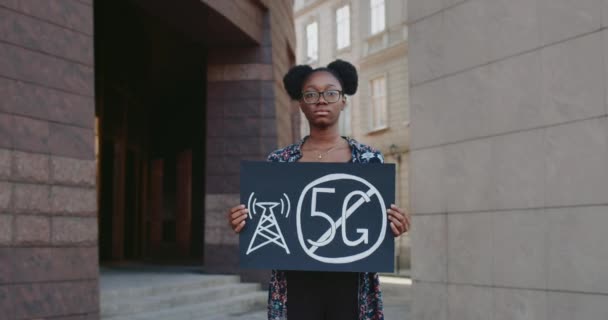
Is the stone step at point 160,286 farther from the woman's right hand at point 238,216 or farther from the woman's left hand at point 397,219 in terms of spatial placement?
the woman's left hand at point 397,219

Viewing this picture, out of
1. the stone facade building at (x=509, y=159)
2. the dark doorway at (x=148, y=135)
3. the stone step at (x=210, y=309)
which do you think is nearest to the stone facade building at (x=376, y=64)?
the dark doorway at (x=148, y=135)

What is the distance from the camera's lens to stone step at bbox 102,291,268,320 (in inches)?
299

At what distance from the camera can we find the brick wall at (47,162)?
18.1 feet

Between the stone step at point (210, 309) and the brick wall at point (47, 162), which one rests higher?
the brick wall at point (47, 162)

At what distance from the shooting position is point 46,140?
19.2 ft

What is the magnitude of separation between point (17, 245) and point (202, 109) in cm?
1008

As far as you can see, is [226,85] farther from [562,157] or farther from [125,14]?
[562,157]

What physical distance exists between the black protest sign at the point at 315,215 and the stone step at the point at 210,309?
4916 mm

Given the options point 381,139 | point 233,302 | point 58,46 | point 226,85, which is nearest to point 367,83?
point 381,139

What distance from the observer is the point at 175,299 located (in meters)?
8.42


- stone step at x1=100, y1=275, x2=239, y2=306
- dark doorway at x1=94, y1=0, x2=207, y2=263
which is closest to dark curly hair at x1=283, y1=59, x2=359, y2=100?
stone step at x1=100, y1=275, x2=239, y2=306

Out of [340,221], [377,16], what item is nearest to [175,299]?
[340,221]

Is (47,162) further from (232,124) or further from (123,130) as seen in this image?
(123,130)

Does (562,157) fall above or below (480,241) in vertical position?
above
